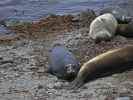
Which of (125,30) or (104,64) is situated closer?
(104,64)

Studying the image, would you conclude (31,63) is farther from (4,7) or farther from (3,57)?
(4,7)

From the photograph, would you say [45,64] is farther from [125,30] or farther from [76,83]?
[125,30]

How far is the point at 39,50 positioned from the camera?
36.1ft

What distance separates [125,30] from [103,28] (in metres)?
0.60

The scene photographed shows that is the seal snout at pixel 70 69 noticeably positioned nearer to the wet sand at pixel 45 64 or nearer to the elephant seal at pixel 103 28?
the wet sand at pixel 45 64

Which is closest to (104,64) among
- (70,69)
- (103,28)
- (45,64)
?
(70,69)

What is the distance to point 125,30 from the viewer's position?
1195 centimetres

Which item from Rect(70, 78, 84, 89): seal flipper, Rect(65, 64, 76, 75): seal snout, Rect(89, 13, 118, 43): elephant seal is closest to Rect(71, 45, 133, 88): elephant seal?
Rect(70, 78, 84, 89): seal flipper

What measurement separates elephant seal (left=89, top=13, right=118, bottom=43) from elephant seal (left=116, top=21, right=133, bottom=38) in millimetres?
121

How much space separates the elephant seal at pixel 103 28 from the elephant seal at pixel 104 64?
1.97 m

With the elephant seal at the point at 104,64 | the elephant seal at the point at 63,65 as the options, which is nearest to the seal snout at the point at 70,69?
the elephant seal at the point at 63,65

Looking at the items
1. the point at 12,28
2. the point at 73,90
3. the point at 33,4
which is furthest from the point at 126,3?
the point at 73,90

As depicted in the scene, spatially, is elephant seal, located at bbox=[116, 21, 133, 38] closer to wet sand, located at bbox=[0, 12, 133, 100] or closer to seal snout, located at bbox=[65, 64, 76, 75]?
wet sand, located at bbox=[0, 12, 133, 100]

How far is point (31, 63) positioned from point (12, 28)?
150 inches
